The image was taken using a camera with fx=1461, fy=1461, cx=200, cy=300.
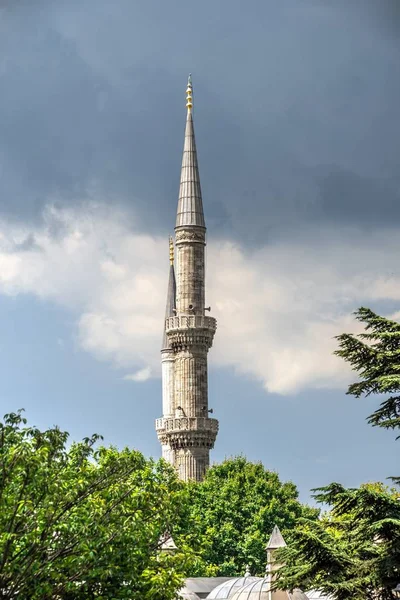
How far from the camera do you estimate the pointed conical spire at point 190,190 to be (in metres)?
88.4

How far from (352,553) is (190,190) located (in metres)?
55.8

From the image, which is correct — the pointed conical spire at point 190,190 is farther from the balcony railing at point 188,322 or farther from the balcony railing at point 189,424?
the balcony railing at point 189,424

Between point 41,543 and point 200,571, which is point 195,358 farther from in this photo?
point 41,543

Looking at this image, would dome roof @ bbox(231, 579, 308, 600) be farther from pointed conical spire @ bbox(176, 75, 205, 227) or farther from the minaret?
the minaret

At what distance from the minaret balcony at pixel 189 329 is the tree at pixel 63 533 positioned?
169ft

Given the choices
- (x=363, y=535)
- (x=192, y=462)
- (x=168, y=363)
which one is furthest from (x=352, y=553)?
(x=168, y=363)

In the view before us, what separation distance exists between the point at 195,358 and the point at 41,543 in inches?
A: 2171

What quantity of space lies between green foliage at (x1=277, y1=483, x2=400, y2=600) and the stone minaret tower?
161 feet

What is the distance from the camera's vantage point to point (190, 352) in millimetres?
86500

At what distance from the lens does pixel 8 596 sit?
30734 mm

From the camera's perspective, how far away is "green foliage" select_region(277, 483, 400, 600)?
111 ft

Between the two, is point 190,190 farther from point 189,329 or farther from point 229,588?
point 229,588

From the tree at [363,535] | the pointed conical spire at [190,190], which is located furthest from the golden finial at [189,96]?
the tree at [363,535]

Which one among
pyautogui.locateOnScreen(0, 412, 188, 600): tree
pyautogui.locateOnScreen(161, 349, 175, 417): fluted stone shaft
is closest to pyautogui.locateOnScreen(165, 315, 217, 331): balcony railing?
pyautogui.locateOnScreen(161, 349, 175, 417): fluted stone shaft
